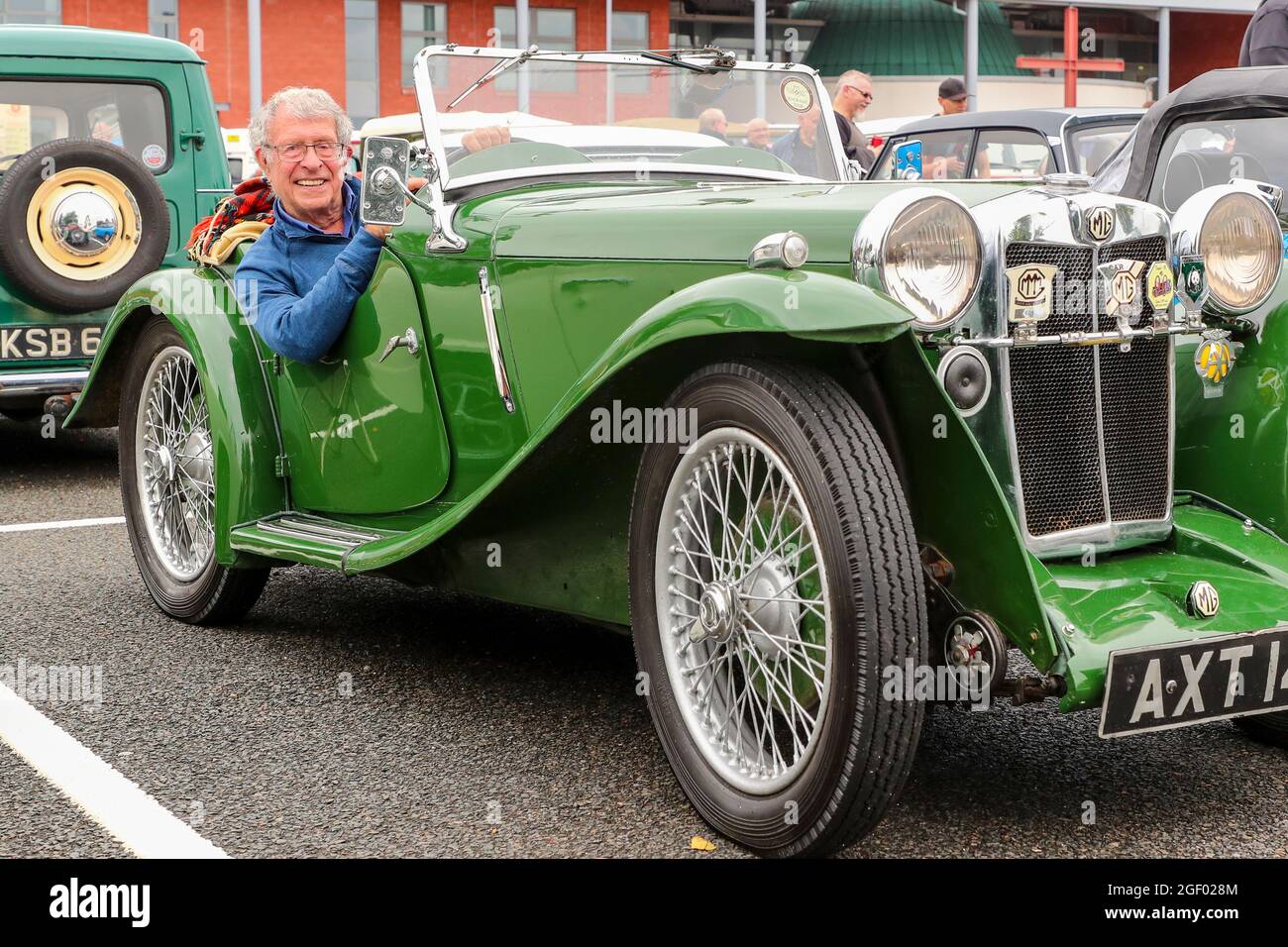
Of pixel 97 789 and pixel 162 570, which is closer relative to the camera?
pixel 97 789

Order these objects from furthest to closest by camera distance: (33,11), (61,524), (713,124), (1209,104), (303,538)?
(33,11)
(61,524)
(1209,104)
(713,124)
(303,538)

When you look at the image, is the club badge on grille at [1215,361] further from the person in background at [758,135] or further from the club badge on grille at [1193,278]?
the person in background at [758,135]

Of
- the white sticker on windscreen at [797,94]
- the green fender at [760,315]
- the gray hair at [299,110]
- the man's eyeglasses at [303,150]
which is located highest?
the white sticker on windscreen at [797,94]

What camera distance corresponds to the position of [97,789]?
3.17 meters

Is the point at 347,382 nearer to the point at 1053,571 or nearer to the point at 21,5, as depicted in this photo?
the point at 1053,571

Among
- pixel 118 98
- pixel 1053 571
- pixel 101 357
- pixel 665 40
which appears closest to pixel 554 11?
pixel 665 40

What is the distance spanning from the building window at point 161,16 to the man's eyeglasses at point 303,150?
26.0 metres

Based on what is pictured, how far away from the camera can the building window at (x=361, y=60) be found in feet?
98.7

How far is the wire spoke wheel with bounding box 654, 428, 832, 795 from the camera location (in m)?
2.76

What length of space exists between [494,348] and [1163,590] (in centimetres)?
165

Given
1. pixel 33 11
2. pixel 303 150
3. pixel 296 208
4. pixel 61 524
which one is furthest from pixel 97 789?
pixel 33 11

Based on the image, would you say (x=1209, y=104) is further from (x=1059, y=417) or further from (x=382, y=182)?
(x=382, y=182)

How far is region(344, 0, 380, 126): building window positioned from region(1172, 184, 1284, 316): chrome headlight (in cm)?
2833

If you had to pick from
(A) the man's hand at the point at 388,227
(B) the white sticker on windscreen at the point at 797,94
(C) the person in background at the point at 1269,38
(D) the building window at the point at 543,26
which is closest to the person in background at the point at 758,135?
(B) the white sticker on windscreen at the point at 797,94
